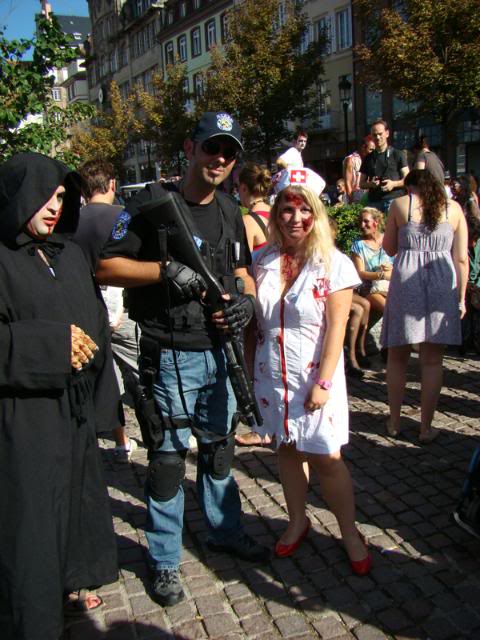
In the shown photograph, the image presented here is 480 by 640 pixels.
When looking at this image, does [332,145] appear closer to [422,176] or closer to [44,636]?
[422,176]

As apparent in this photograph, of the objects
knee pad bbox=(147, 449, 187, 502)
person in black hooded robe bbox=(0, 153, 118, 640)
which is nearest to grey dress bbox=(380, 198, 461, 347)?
knee pad bbox=(147, 449, 187, 502)

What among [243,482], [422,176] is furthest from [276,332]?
[422,176]

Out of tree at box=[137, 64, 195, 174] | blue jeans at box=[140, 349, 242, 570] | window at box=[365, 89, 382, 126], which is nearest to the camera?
blue jeans at box=[140, 349, 242, 570]

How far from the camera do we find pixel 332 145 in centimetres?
3206

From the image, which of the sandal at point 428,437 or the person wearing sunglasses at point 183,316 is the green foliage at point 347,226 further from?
the person wearing sunglasses at point 183,316

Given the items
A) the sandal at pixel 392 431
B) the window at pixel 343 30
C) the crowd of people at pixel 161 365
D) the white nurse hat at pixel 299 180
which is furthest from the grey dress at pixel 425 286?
the window at pixel 343 30

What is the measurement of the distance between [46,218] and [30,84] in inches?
143

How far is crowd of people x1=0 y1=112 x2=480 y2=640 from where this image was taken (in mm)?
2193

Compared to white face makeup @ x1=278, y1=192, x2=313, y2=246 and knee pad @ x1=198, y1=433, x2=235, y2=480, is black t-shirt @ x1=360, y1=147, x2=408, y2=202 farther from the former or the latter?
knee pad @ x1=198, y1=433, x2=235, y2=480

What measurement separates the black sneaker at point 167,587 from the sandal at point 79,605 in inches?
10.8

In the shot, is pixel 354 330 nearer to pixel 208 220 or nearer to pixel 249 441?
pixel 249 441

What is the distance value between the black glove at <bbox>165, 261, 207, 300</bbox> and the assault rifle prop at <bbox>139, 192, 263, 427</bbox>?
0.14ft

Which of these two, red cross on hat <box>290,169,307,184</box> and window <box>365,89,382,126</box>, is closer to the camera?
Result: red cross on hat <box>290,169,307,184</box>

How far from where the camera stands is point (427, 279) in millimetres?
4465
